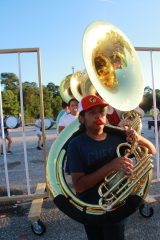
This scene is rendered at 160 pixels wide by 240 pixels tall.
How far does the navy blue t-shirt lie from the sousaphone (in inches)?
3.0

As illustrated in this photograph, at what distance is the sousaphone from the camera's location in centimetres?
202

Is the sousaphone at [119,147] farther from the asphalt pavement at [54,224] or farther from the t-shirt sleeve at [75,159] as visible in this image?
the asphalt pavement at [54,224]

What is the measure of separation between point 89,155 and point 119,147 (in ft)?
0.75

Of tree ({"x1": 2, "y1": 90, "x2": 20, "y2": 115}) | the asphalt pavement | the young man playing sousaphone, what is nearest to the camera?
the young man playing sousaphone

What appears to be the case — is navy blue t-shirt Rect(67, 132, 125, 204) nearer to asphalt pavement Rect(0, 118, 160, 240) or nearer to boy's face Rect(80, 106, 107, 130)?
boy's face Rect(80, 106, 107, 130)

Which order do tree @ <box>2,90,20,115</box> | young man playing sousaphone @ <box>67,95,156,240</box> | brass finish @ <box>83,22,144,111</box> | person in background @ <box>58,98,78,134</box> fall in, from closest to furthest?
young man playing sousaphone @ <box>67,95,156,240</box> → brass finish @ <box>83,22,144,111</box> → person in background @ <box>58,98,78,134</box> → tree @ <box>2,90,20,115</box>

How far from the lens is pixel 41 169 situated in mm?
6906

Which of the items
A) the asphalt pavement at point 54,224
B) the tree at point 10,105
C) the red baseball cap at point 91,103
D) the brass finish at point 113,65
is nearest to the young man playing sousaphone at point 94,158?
the red baseball cap at point 91,103

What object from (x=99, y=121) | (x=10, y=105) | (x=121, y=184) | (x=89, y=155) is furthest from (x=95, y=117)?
(x=10, y=105)

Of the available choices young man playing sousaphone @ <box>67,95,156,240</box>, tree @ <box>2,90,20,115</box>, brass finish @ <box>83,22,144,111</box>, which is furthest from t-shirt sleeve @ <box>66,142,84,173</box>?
tree @ <box>2,90,20,115</box>

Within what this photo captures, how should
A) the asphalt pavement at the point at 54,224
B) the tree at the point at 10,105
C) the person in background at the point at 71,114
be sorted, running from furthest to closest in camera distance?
the tree at the point at 10,105, the person in background at the point at 71,114, the asphalt pavement at the point at 54,224

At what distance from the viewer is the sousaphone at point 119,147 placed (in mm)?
2016

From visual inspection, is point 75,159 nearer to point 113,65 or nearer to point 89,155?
point 89,155

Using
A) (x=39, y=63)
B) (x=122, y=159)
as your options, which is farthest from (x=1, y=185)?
(x=122, y=159)
